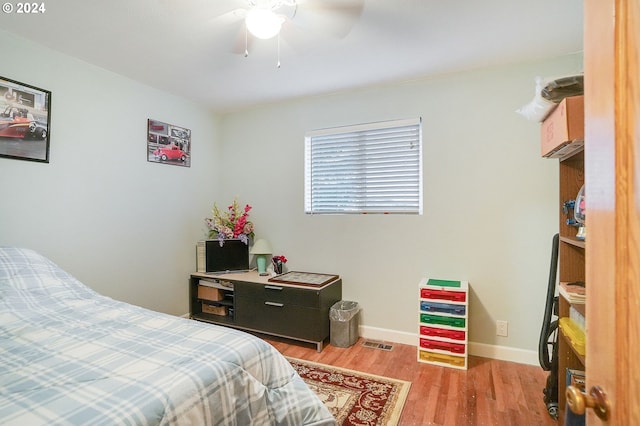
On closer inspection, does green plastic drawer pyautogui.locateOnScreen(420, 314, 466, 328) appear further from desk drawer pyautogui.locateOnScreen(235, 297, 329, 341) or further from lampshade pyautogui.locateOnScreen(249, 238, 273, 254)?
lampshade pyautogui.locateOnScreen(249, 238, 273, 254)

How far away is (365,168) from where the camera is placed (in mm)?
2961

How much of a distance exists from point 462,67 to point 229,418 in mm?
2743

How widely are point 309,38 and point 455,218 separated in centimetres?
179

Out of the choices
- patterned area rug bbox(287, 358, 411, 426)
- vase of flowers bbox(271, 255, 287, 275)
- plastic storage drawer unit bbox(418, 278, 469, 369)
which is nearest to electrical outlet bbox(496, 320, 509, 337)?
plastic storage drawer unit bbox(418, 278, 469, 369)

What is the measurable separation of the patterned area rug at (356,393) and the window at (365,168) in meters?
1.39

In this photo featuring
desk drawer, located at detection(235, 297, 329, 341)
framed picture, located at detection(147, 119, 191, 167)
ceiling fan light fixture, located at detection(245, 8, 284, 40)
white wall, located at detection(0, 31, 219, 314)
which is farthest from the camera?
framed picture, located at detection(147, 119, 191, 167)

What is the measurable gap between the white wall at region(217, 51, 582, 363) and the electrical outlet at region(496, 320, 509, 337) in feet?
0.12

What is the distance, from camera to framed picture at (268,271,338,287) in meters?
2.74

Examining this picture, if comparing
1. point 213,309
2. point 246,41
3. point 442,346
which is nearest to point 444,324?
point 442,346

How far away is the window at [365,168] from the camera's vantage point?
9.09 feet

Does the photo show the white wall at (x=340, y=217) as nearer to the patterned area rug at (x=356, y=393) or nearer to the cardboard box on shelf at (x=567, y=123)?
the patterned area rug at (x=356, y=393)

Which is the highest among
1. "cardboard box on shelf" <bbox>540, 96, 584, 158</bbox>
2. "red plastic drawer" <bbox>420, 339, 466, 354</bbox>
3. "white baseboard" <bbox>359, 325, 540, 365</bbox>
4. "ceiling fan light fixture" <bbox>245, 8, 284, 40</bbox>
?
"ceiling fan light fixture" <bbox>245, 8, 284, 40</bbox>

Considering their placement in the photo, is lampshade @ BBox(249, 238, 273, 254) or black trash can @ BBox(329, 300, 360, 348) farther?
lampshade @ BBox(249, 238, 273, 254)

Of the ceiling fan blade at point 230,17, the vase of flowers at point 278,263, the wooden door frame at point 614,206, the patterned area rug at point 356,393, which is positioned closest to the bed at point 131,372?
the patterned area rug at point 356,393
